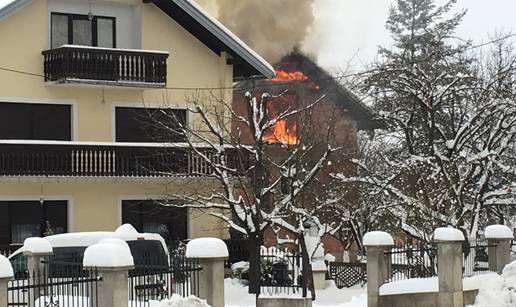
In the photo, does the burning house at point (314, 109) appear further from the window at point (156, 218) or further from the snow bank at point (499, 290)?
the snow bank at point (499, 290)

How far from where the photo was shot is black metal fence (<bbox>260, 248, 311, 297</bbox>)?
21.6 meters

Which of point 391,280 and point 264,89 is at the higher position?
point 264,89

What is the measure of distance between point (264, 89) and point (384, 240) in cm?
2764

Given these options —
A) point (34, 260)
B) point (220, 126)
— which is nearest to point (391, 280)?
point (34, 260)

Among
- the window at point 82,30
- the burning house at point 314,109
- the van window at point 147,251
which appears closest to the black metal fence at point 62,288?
the van window at point 147,251

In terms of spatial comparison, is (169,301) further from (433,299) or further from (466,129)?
(466,129)

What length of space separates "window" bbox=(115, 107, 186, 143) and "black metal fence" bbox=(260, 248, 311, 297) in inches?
262

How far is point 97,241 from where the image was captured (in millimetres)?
20672

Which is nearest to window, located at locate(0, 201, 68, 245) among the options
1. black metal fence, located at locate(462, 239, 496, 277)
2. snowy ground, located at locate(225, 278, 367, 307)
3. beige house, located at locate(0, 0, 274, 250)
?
beige house, located at locate(0, 0, 274, 250)

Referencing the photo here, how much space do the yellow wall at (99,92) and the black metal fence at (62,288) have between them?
1324 centimetres

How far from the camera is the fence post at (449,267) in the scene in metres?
18.9

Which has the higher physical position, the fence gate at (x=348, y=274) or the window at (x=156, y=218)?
the window at (x=156, y=218)

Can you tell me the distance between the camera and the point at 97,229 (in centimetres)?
3102

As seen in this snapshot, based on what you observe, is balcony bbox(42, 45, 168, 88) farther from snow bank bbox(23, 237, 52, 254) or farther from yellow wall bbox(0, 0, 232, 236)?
snow bank bbox(23, 237, 52, 254)
